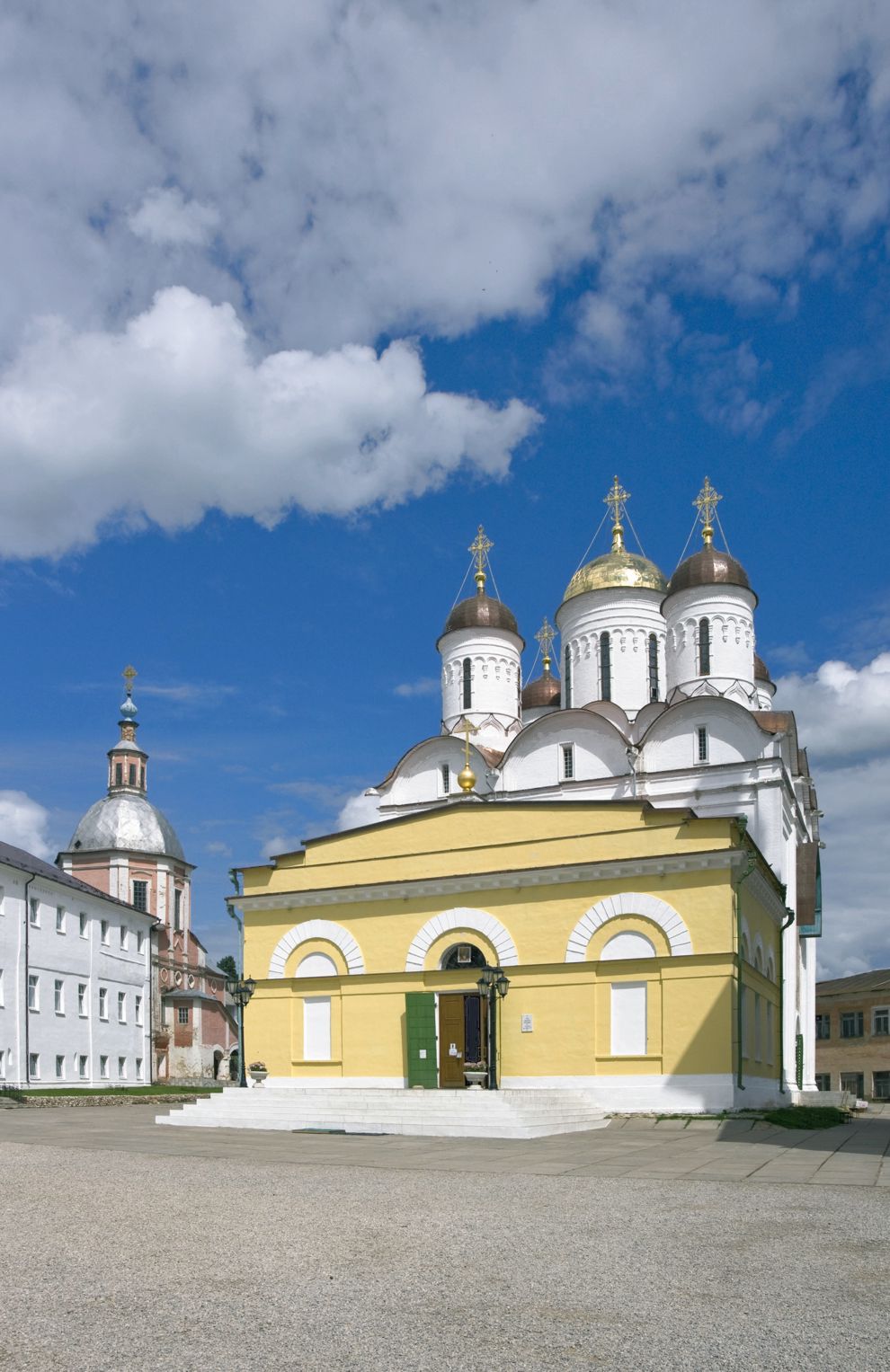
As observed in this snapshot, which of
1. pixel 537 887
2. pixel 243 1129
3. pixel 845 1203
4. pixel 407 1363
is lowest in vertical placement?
pixel 243 1129

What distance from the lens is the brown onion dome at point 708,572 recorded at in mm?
38781

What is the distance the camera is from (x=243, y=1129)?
1998 cm

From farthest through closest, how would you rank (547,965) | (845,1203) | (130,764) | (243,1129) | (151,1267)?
(130,764) < (547,965) < (243,1129) < (845,1203) < (151,1267)

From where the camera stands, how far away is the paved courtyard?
550 cm

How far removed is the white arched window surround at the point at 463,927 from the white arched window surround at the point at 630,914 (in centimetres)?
133

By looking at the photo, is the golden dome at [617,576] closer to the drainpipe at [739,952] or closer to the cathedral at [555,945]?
the cathedral at [555,945]

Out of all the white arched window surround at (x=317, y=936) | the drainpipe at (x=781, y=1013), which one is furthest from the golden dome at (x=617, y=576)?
the white arched window surround at (x=317, y=936)

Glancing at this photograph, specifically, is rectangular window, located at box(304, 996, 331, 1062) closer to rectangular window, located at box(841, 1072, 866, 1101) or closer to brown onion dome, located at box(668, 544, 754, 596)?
brown onion dome, located at box(668, 544, 754, 596)

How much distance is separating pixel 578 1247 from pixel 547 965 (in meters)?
15.7

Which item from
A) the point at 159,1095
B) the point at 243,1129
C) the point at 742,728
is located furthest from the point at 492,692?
the point at 243,1129

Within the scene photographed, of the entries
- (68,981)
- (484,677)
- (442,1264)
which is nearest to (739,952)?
(442,1264)

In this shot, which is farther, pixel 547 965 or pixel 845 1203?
pixel 547 965

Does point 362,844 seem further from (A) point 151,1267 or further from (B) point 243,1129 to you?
(A) point 151,1267

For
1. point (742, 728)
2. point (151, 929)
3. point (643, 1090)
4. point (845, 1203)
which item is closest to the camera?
point (845, 1203)
